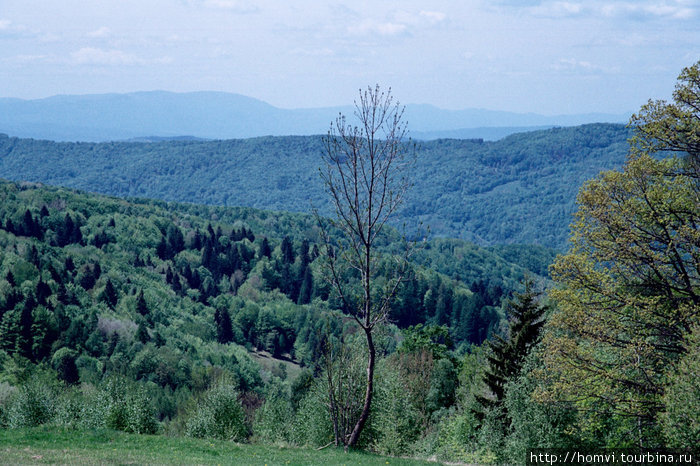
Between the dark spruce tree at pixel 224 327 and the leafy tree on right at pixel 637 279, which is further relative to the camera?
the dark spruce tree at pixel 224 327

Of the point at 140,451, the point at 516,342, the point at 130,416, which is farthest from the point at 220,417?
the point at 140,451

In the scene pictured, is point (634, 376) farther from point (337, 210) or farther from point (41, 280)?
point (41, 280)

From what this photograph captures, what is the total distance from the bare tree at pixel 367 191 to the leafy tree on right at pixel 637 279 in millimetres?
5139

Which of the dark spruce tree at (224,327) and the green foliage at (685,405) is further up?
the green foliage at (685,405)

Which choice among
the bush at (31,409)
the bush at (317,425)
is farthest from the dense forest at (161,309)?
the bush at (317,425)

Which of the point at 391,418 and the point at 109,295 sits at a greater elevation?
the point at 391,418

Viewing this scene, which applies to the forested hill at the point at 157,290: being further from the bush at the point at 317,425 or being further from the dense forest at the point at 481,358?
the bush at the point at 317,425

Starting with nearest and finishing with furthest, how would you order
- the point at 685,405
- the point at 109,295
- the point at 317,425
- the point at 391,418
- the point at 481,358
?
the point at 685,405
the point at 317,425
the point at 391,418
the point at 481,358
the point at 109,295

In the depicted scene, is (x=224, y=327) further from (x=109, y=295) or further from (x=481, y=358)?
(x=481, y=358)

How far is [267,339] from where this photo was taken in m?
126

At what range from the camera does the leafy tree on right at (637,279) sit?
56.5 ft

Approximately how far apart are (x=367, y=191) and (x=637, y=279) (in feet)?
26.6

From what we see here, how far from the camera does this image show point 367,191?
18062 millimetres

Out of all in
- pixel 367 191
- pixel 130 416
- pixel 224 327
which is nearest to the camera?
pixel 367 191
